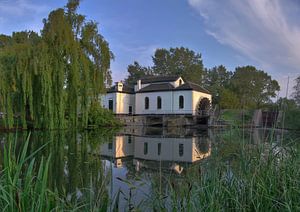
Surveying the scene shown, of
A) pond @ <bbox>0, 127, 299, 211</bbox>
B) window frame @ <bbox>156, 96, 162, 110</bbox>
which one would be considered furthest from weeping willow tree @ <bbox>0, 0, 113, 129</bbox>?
window frame @ <bbox>156, 96, 162, 110</bbox>

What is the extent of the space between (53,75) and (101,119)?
8.67 metres

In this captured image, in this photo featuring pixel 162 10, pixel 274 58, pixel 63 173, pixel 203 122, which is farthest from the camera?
pixel 203 122

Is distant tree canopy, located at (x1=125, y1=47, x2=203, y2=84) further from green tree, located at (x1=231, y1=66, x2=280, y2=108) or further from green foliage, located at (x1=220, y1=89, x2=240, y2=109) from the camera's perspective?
green foliage, located at (x1=220, y1=89, x2=240, y2=109)

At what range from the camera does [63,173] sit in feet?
22.4

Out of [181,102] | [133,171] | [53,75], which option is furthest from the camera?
[181,102]

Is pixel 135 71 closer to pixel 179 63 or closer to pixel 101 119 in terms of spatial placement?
pixel 179 63

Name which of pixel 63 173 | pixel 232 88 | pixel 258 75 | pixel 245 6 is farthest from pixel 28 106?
pixel 258 75

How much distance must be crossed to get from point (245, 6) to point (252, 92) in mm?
33288

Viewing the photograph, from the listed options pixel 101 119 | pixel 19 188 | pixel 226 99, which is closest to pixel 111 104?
pixel 101 119

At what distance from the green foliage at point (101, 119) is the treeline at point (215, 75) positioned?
43.4ft

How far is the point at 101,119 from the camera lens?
82.0 feet

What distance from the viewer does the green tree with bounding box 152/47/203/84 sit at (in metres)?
46.1

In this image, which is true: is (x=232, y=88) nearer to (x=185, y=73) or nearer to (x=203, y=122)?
(x=185, y=73)

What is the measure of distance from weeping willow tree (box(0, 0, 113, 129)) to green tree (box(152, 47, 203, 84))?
27695mm
